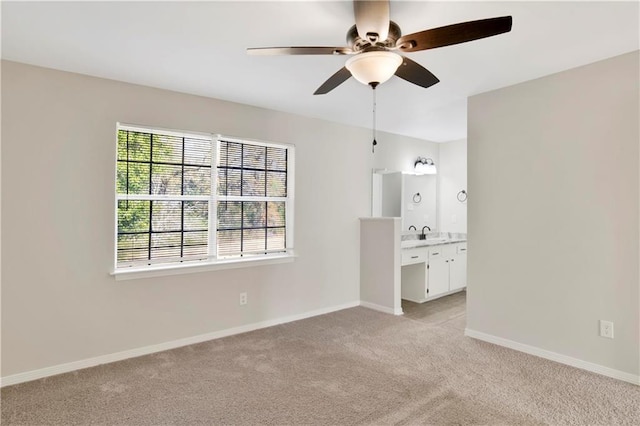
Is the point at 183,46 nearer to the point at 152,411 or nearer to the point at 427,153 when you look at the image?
the point at 152,411

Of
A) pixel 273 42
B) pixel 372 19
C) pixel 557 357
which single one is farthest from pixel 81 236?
pixel 557 357

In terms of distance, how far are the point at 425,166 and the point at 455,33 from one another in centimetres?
416

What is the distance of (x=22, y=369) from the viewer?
2705 millimetres

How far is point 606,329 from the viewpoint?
2766mm

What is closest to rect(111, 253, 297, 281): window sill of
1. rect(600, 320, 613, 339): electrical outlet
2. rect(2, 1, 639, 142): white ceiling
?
rect(2, 1, 639, 142): white ceiling

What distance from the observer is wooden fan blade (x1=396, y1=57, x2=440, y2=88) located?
2048 mm

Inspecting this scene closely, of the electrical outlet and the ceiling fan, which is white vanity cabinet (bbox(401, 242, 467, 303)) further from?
the ceiling fan

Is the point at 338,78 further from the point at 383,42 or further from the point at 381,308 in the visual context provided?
the point at 381,308

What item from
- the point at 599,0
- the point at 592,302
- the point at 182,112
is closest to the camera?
the point at 599,0

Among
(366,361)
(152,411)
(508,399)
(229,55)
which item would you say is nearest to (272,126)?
(229,55)

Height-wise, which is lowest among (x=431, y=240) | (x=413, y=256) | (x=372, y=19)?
(x=413, y=256)

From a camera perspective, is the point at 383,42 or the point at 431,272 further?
the point at 431,272

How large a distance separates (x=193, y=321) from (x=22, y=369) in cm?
127

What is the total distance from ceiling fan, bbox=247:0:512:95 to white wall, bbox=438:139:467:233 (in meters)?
3.87
